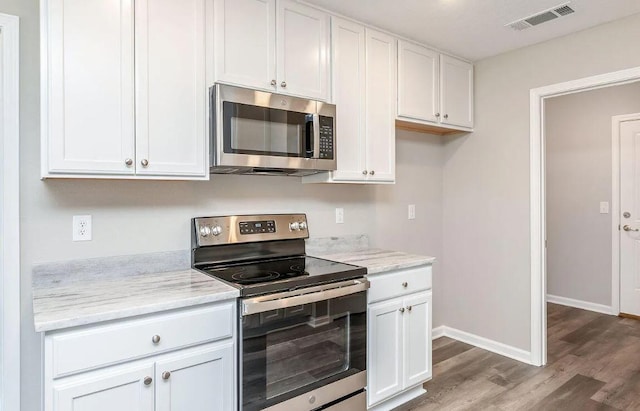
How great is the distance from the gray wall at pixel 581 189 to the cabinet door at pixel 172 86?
4052 millimetres

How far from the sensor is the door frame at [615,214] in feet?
14.0

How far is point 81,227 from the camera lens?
1933 mm

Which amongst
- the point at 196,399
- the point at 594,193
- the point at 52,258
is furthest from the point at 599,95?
the point at 52,258

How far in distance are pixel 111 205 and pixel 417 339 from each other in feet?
6.38

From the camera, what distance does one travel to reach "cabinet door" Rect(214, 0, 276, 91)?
6.72 ft

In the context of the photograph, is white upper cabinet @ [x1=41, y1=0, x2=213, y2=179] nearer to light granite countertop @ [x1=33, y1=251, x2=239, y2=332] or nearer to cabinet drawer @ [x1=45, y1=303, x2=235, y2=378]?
light granite countertop @ [x1=33, y1=251, x2=239, y2=332]

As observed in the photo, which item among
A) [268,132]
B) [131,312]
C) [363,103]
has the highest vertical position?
[363,103]

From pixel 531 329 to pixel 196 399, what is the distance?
104 inches

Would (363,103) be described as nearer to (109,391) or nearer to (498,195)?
(498,195)

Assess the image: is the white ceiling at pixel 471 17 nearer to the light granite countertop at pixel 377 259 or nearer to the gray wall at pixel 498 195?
the gray wall at pixel 498 195

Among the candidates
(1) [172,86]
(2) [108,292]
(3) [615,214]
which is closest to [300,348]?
(2) [108,292]

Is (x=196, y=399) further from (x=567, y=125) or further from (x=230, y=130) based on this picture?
(x=567, y=125)

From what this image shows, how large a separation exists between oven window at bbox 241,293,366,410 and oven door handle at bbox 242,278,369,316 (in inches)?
1.3

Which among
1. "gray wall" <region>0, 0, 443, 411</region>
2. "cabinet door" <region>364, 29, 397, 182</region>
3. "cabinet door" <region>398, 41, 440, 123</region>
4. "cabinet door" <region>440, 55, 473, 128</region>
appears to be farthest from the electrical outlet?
"cabinet door" <region>440, 55, 473, 128</region>
